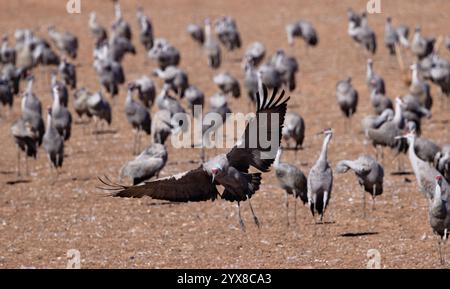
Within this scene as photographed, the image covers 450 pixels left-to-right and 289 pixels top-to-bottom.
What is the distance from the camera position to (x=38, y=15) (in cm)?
4047

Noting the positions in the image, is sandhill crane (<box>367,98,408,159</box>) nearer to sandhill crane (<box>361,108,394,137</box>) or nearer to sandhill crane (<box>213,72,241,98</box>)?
sandhill crane (<box>361,108,394,137</box>)

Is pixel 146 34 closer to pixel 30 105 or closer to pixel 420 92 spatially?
pixel 30 105

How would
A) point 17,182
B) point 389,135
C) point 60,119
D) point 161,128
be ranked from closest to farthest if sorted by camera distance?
1. point 389,135
2. point 17,182
3. point 161,128
4. point 60,119

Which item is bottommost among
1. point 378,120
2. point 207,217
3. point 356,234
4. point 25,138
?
point 356,234

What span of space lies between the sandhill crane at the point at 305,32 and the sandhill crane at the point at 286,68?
490cm

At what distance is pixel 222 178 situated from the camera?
1307cm

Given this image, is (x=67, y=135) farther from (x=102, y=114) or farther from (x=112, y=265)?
(x=112, y=265)

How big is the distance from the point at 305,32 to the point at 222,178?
19.1m

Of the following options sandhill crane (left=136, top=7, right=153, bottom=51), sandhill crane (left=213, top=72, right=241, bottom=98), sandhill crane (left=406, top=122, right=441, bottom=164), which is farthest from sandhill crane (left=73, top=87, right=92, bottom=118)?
sandhill crane (left=136, top=7, right=153, bottom=51)

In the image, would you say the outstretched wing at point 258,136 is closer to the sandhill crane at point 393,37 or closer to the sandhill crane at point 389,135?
the sandhill crane at point 389,135

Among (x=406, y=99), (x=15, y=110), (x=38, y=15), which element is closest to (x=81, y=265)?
(x=406, y=99)

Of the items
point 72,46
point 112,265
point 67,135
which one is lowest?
point 112,265

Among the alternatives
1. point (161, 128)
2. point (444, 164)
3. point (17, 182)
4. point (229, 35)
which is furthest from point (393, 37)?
point (444, 164)
